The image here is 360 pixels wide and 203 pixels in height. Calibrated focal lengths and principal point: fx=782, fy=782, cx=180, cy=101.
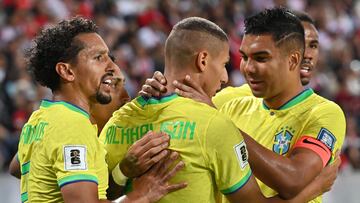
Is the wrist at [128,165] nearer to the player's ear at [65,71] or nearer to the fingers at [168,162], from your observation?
the fingers at [168,162]

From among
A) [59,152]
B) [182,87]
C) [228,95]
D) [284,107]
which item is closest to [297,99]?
[284,107]

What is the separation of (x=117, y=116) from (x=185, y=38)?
2.06 feet

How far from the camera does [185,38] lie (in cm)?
445

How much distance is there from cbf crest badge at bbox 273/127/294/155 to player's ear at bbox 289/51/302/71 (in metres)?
0.43

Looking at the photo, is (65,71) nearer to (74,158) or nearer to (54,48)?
(54,48)

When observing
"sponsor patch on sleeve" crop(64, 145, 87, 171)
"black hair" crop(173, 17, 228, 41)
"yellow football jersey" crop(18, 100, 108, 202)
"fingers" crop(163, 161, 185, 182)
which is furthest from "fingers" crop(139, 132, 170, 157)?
"black hair" crop(173, 17, 228, 41)

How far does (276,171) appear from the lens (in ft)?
15.1

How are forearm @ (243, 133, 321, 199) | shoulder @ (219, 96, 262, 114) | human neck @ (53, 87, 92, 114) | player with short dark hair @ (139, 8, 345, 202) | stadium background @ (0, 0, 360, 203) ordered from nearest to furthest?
human neck @ (53, 87, 92, 114)
forearm @ (243, 133, 321, 199)
player with short dark hair @ (139, 8, 345, 202)
shoulder @ (219, 96, 262, 114)
stadium background @ (0, 0, 360, 203)

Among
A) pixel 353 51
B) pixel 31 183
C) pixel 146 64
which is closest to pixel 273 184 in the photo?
pixel 31 183

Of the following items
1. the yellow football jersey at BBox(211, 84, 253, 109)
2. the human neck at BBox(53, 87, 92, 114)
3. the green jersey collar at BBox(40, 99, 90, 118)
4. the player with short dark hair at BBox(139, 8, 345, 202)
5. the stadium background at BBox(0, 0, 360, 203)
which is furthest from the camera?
the stadium background at BBox(0, 0, 360, 203)

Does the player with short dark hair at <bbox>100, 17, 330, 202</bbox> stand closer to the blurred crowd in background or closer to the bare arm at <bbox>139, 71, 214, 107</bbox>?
the bare arm at <bbox>139, 71, 214, 107</bbox>

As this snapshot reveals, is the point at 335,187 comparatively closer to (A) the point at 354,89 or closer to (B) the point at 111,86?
(A) the point at 354,89

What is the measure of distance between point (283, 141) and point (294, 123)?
5.6 inches

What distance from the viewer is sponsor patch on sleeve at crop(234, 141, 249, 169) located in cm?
427
